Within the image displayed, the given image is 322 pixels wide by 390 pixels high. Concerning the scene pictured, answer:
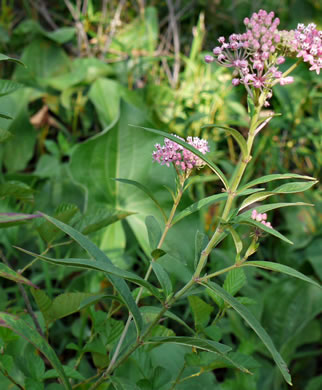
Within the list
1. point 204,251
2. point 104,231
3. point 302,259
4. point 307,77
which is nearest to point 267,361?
point 302,259

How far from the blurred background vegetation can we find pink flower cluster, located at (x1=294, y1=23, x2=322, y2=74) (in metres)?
0.44

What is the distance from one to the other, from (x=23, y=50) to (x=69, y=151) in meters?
0.79

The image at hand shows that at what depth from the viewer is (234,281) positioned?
0.77 meters

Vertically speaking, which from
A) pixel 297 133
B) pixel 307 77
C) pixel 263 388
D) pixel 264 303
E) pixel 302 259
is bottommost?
pixel 263 388

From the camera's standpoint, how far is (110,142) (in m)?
1.46

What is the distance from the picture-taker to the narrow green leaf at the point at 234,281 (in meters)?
0.76

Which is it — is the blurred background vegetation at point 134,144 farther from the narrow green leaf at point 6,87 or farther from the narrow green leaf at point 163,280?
the narrow green leaf at point 163,280

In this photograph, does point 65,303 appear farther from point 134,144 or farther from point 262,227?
point 134,144

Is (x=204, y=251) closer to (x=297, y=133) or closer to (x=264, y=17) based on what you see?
(x=264, y=17)

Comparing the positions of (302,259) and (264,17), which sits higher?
(264,17)

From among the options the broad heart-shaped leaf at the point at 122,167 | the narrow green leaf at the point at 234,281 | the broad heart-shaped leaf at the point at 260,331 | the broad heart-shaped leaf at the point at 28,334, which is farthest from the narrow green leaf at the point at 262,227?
the broad heart-shaped leaf at the point at 122,167

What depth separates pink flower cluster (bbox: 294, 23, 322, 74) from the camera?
0.60 m

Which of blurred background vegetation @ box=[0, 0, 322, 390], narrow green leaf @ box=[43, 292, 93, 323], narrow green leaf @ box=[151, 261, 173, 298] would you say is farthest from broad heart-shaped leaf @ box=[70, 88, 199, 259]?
narrow green leaf @ box=[151, 261, 173, 298]

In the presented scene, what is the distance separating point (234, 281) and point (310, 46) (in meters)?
0.37
